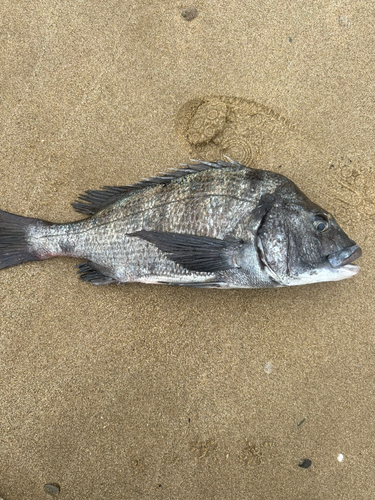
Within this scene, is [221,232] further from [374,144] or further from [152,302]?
[374,144]

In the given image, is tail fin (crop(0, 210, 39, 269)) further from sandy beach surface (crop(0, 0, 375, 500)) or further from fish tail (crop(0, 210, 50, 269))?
sandy beach surface (crop(0, 0, 375, 500))

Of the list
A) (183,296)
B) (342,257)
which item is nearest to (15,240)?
(183,296)

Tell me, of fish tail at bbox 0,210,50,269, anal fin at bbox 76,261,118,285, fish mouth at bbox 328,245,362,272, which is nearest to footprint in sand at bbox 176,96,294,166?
fish mouth at bbox 328,245,362,272

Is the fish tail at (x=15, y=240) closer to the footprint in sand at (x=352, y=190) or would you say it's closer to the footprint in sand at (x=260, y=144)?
the footprint in sand at (x=260, y=144)

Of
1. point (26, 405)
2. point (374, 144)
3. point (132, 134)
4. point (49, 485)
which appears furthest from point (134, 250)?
point (374, 144)

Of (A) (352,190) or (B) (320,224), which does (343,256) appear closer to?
(B) (320,224)
